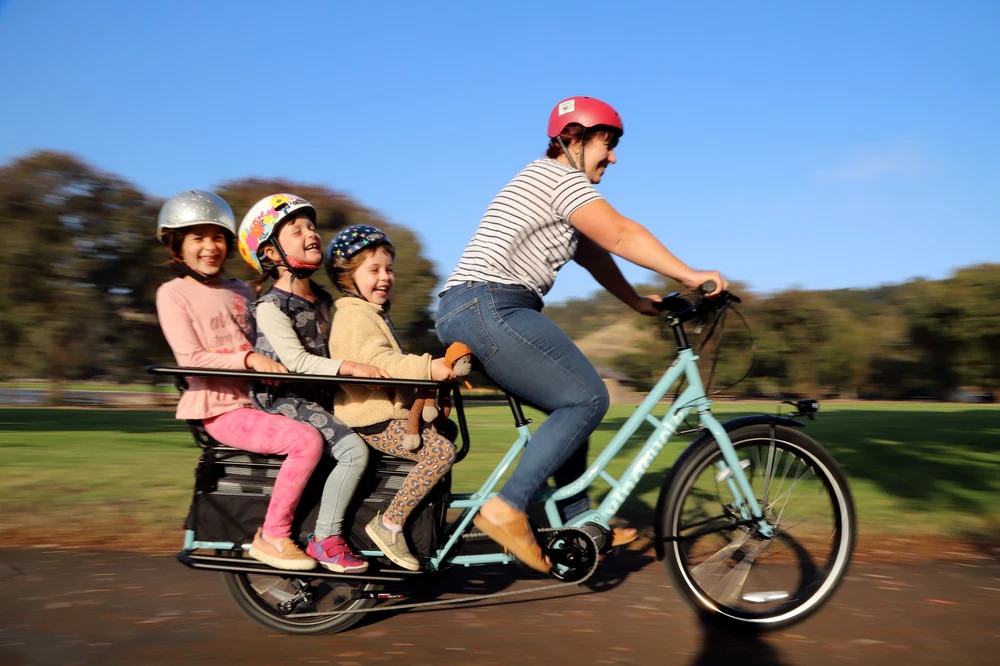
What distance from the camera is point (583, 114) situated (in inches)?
135

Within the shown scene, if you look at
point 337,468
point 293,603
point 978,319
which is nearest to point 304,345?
point 337,468

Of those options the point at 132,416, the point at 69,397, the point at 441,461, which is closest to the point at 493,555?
the point at 441,461

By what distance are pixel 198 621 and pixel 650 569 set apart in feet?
7.39

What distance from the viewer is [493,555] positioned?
11.6ft

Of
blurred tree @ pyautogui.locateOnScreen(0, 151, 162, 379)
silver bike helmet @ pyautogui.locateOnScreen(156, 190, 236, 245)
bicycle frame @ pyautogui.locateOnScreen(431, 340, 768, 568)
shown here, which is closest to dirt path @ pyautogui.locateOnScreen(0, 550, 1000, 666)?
bicycle frame @ pyautogui.locateOnScreen(431, 340, 768, 568)

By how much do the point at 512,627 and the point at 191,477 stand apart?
542cm

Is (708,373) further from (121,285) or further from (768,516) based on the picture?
(121,285)

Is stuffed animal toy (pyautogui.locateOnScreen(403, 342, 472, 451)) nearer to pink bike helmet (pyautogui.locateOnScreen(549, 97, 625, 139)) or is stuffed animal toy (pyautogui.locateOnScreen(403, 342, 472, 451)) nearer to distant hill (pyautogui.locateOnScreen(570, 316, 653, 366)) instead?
pink bike helmet (pyautogui.locateOnScreen(549, 97, 625, 139))

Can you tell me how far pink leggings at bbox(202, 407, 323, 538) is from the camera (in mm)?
3344

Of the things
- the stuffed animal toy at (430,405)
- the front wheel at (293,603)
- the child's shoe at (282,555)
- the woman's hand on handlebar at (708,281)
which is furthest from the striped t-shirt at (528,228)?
the front wheel at (293,603)

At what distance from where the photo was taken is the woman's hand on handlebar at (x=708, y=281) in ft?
10.9

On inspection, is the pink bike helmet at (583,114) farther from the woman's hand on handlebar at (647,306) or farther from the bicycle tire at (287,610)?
the bicycle tire at (287,610)

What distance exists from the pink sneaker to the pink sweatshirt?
2.14 ft

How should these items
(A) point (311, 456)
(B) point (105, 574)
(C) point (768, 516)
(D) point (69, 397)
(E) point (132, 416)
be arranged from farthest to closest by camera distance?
(D) point (69, 397), (E) point (132, 416), (B) point (105, 574), (C) point (768, 516), (A) point (311, 456)
